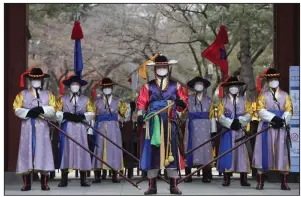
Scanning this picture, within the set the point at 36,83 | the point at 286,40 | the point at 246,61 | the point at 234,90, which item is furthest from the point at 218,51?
the point at 246,61

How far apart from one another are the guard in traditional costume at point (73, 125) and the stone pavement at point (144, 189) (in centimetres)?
39

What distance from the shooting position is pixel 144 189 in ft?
39.2

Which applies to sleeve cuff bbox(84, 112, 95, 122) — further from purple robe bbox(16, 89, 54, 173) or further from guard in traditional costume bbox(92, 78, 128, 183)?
purple robe bbox(16, 89, 54, 173)

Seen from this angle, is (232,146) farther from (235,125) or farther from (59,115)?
(59,115)

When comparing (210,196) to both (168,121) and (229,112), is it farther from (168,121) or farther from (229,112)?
(229,112)

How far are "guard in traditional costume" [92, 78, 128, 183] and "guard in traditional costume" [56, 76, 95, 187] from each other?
93cm

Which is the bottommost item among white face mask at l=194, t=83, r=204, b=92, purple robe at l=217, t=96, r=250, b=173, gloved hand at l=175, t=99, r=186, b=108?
purple robe at l=217, t=96, r=250, b=173

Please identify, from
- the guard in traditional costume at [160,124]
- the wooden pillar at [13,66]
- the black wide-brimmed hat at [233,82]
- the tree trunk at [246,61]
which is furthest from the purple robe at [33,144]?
the tree trunk at [246,61]

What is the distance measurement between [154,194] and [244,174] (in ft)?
8.72

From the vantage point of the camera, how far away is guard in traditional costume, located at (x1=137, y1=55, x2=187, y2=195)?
10500 millimetres

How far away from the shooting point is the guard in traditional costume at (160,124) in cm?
1050

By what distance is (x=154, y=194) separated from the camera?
34.7 ft

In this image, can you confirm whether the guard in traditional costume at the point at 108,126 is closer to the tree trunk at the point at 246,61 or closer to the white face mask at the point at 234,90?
the white face mask at the point at 234,90

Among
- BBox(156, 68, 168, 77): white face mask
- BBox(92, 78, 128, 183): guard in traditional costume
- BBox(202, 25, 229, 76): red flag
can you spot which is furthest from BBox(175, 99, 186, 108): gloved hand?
BBox(202, 25, 229, 76): red flag
